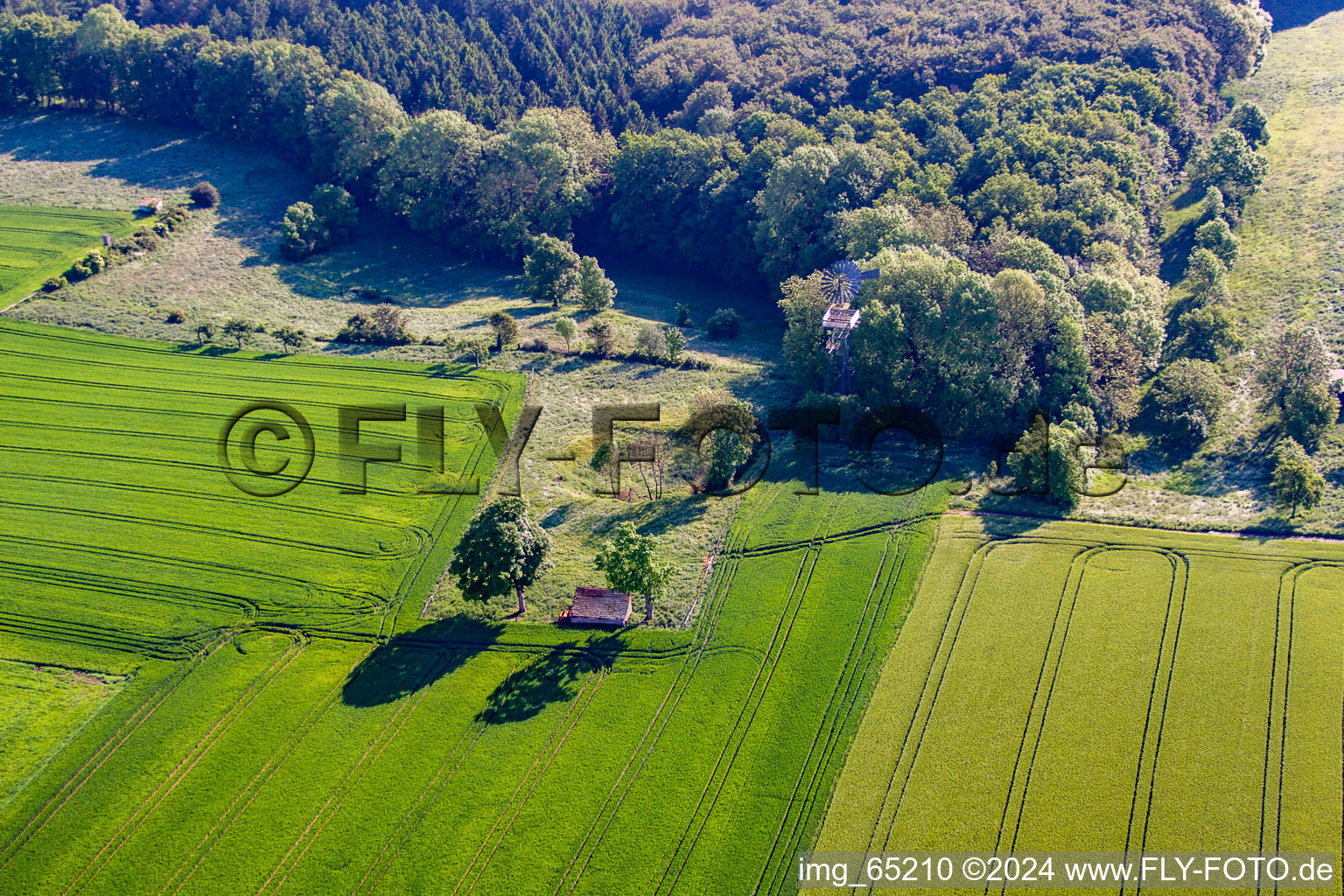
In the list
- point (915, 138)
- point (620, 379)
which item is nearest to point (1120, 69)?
point (915, 138)

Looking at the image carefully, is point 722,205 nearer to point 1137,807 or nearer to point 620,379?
point 620,379

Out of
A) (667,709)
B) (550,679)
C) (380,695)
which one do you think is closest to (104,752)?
(380,695)

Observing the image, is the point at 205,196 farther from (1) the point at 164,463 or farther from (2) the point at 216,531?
(2) the point at 216,531

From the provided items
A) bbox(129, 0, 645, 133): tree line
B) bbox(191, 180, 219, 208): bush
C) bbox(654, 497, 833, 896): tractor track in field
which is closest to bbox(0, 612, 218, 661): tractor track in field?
bbox(654, 497, 833, 896): tractor track in field

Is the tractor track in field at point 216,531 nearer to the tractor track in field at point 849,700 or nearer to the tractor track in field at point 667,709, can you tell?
the tractor track in field at point 667,709

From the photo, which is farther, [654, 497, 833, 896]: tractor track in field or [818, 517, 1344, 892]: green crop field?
[818, 517, 1344, 892]: green crop field

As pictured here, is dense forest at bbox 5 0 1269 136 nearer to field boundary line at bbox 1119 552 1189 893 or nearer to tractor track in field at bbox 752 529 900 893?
tractor track in field at bbox 752 529 900 893

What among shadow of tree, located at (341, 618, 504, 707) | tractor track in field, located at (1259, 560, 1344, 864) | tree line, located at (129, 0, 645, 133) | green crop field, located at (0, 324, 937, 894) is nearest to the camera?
tractor track in field, located at (1259, 560, 1344, 864)
